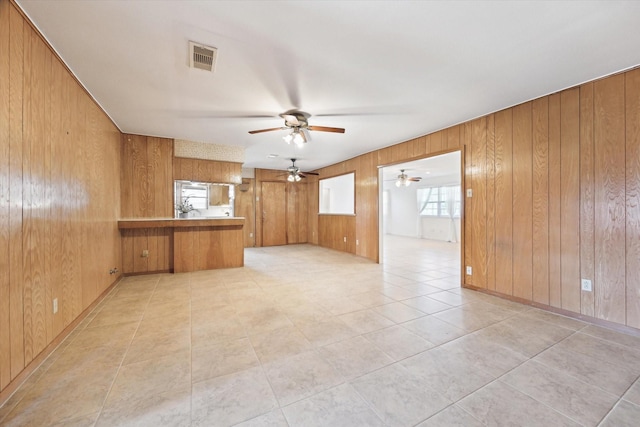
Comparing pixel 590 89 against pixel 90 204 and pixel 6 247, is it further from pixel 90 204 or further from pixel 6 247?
pixel 90 204

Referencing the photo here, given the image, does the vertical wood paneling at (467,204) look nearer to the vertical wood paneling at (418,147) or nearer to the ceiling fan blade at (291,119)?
the vertical wood paneling at (418,147)

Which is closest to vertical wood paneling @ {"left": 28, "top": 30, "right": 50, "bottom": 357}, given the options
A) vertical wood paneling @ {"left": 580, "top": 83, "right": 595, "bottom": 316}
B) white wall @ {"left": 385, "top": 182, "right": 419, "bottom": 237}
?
vertical wood paneling @ {"left": 580, "top": 83, "right": 595, "bottom": 316}

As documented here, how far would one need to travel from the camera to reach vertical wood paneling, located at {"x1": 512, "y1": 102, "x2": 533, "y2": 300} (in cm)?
312

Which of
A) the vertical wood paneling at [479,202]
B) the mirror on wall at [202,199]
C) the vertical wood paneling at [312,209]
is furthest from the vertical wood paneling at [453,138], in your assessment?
the vertical wood paneling at [312,209]

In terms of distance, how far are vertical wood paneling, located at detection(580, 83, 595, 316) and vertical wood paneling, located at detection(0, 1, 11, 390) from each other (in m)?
4.90

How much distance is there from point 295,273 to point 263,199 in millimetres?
4158

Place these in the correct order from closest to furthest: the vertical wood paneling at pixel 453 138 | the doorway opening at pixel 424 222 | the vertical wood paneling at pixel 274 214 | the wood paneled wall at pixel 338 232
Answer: the vertical wood paneling at pixel 453 138 < the doorway opening at pixel 424 222 < the wood paneled wall at pixel 338 232 < the vertical wood paneling at pixel 274 214

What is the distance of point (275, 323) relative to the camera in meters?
2.63

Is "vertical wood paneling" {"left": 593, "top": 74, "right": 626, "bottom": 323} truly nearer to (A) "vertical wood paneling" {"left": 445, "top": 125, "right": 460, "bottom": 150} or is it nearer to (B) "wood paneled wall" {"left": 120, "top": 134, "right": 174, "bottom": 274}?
(A) "vertical wood paneling" {"left": 445, "top": 125, "right": 460, "bottom": 150}

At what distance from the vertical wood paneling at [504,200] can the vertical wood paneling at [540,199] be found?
258 mm

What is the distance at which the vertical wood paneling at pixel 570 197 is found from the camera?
8.96 feet

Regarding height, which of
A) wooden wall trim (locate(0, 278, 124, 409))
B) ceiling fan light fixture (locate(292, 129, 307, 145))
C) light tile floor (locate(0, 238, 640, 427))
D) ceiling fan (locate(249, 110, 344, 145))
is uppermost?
ceiling fan (locate(249, 110, 344, 145))

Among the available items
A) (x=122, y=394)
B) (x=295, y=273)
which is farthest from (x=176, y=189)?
(x=122, y=394)

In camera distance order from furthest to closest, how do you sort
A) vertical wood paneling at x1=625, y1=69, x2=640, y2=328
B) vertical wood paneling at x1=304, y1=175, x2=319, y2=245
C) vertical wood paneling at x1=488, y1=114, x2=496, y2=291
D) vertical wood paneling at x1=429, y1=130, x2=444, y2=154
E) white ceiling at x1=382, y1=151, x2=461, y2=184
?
1. vertical wood paneling at x1=304, y1=175, x2=319, y2=245
2. white ceiling at x1=382, y1=151, x2=461, y2=184
3. vertical wood paneling at x1=429, y1=130, x2=444, y2=154
4. vertical wood paneling at x1=488, y1=114, x2=496, y2=291
5. vertical wood paneling at x1=625, y1=69, x2=640, y2=328
